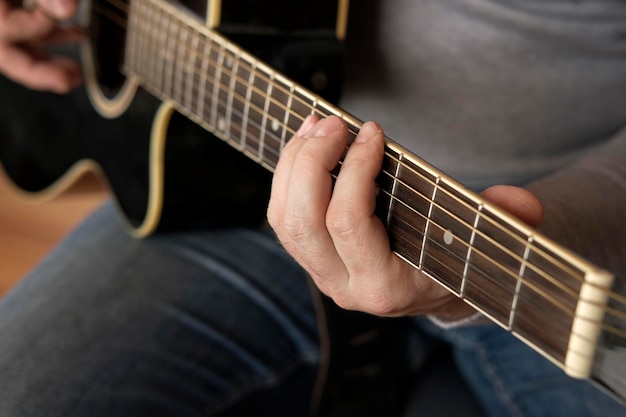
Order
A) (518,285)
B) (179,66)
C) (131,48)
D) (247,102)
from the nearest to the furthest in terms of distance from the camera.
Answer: (518,285), (247,102), (179,66), (131,48)

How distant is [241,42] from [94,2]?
306 mm

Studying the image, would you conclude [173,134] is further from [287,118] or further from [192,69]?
[287,118]

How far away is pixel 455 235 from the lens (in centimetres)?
47

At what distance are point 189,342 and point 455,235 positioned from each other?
0.41 metres

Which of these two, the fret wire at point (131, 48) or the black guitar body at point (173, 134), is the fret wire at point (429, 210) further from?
the fret wire at point (131, 48)

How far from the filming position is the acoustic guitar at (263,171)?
413mm

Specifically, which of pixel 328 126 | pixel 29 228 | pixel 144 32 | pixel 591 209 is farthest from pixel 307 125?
pixel 29 228

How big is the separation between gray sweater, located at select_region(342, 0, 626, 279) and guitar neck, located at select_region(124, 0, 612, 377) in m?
0.20

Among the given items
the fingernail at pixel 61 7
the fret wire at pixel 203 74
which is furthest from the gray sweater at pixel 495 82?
the fingernail at pixel 61 7

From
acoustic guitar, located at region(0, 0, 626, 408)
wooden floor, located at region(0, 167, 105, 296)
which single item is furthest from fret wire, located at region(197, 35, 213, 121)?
wooden floor, located at region(0, 167, 105, 296)

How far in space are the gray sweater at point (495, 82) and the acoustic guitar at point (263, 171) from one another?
74mm

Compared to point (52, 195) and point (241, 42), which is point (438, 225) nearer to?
point (241, 42)

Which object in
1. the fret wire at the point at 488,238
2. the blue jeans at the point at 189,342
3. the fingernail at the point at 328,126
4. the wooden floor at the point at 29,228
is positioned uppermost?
the fingernail at the point at 328,126

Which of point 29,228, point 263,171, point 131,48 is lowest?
point 29,228
